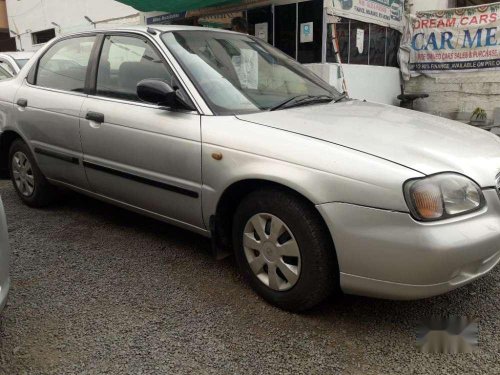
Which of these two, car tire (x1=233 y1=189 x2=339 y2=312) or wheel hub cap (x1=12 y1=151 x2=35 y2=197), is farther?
wheel hub cap (x1=12 y1=151 x2=35 y2=197)

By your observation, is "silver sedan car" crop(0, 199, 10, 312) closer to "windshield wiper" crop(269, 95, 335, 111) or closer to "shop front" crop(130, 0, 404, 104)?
"windshield wiper" crop(269, 95, 335, 111)

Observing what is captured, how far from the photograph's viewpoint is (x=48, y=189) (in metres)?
4.25

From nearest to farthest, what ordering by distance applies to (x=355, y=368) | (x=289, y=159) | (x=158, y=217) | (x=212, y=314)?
(x=355, y=368) < (x=289, y=159) < (x=212, y=314) < (x=158, y=217)

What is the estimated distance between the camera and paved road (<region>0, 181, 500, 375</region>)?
2174mm

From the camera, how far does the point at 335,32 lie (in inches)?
317

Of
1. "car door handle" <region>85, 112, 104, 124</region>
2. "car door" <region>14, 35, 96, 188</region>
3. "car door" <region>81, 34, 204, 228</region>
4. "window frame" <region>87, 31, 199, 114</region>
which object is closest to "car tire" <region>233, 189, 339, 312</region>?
"car door" <region>81, 34, 204, 228</region>

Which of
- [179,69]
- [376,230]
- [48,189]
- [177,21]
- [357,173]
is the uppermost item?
[177,21]

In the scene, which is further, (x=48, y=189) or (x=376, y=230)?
(x=48, y=189)

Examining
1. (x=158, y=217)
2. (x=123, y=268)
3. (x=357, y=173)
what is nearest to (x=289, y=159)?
(x=357, y=173)

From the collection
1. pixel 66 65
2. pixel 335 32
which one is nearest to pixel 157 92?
pixel 66 65

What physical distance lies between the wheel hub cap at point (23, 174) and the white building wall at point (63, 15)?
8036 millimetres

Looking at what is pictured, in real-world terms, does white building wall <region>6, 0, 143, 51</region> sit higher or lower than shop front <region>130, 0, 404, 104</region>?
higher

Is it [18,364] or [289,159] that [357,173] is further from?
[18,364]

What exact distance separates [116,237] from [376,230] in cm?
226
